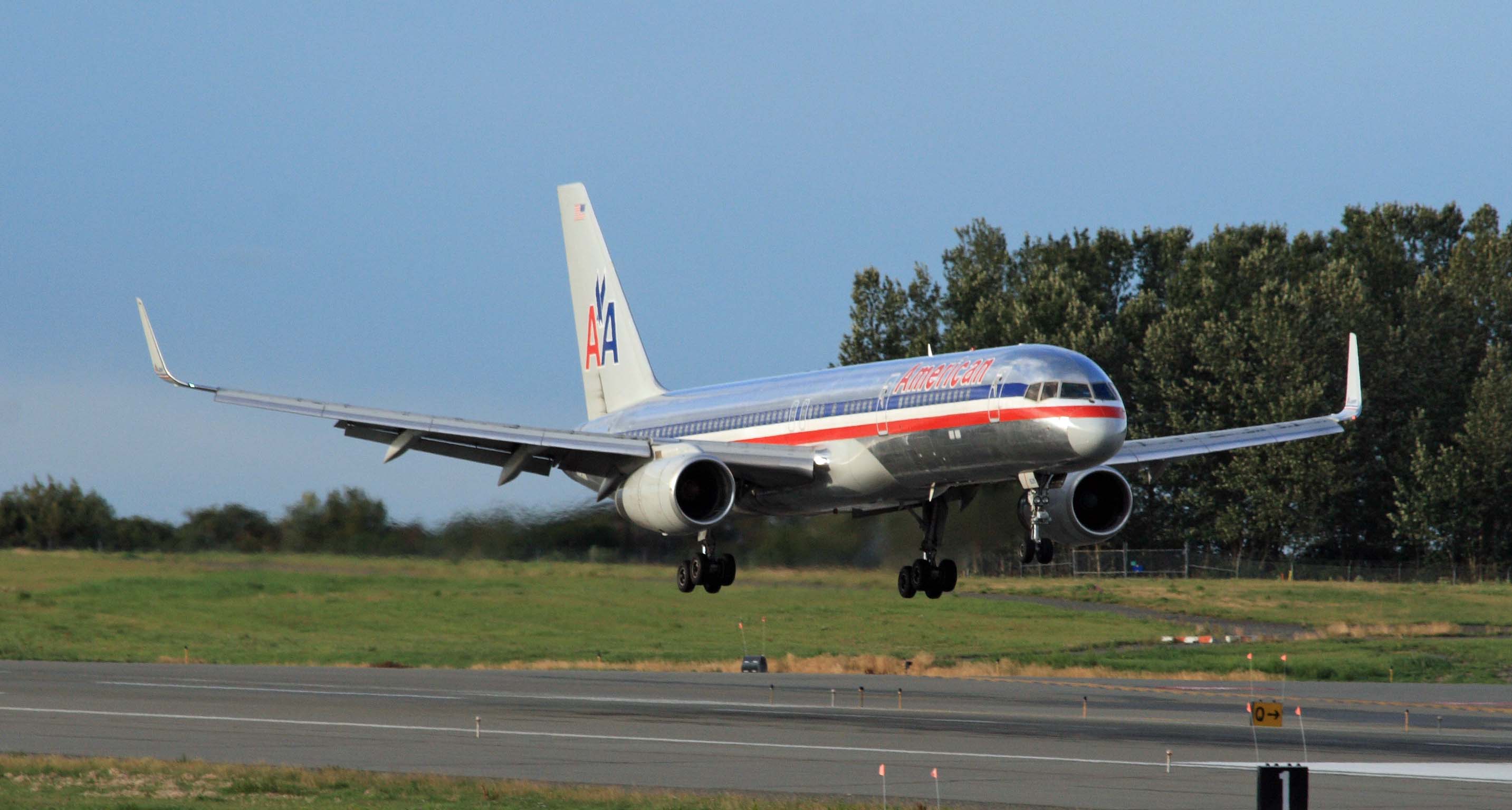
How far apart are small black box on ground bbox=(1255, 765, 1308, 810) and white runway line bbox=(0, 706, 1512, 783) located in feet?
41.2

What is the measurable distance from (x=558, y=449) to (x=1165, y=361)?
61118mm

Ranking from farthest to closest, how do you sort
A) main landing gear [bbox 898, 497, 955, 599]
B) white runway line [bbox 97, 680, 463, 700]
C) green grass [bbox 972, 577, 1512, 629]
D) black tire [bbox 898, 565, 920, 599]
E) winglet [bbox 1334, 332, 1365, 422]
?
green grass [bbox 972, 577, 1512, 629], white runway line [bbox 97, 680, 463, 700], winglet [bbox 1334, 332, 1365, 422], black tire [bbox 898, 565, 920, 599], main landing gear [bbox 898, 497, 955, 599]

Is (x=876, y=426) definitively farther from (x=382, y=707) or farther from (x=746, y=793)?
(x=382, y=707)

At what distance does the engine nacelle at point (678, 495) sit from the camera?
131 feet

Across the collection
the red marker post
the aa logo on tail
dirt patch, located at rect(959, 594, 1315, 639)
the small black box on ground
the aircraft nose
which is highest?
the aa logo on tail

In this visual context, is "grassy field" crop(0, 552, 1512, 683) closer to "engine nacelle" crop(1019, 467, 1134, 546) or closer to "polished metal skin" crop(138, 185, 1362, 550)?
"polished metal skin" crop(138, 185, 1362, 550)

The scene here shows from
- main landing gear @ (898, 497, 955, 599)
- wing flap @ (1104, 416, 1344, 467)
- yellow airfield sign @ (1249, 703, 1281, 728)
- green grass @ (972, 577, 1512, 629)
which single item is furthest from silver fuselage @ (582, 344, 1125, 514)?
green grass @ (972, 577, 1512, 629)

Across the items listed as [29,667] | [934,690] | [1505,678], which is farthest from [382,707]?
[1505,678]

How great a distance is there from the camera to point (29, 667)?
71250 mm

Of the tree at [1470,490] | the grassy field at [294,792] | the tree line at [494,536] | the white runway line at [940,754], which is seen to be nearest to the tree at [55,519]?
the tree line at [494,536]

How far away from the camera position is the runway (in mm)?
35812

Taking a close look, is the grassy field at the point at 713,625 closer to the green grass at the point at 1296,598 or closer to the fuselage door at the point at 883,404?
the green grass at the point at 1296,598

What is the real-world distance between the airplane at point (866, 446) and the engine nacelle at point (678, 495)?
0.13 ft

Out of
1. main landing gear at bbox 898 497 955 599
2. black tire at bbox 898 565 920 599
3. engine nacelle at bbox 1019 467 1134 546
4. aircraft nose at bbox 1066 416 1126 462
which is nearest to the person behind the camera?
aircraft nose at bbox 1066 416 1126 462
